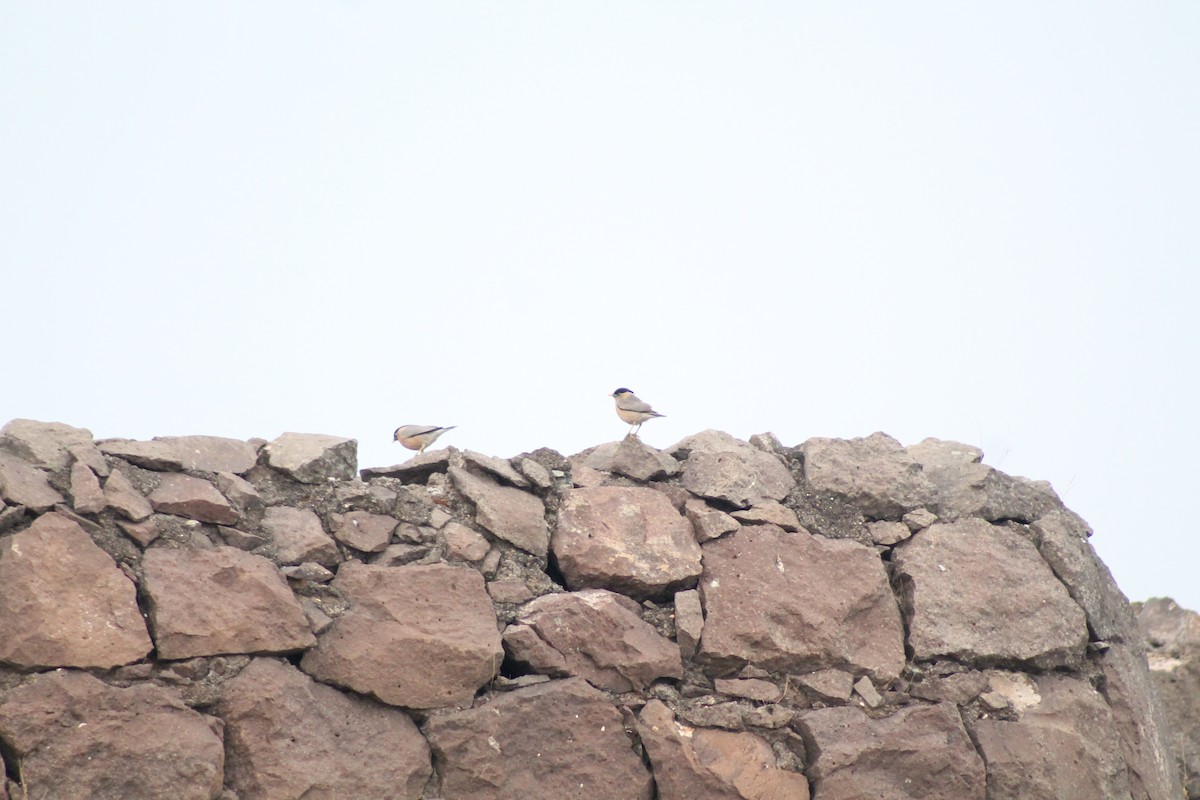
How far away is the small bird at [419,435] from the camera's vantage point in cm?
684

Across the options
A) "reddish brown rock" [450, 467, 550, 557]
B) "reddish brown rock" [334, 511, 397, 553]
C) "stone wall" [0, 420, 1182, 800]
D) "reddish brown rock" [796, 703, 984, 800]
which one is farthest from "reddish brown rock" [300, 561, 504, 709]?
"reddish brown rock" [796, 703, 984, 800]

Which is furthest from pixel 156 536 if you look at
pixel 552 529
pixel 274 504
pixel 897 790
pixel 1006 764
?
pixel 1006 764

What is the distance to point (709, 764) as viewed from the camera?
5.07m

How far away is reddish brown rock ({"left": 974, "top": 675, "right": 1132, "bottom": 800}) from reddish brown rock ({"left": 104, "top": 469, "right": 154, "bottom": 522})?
4.04m

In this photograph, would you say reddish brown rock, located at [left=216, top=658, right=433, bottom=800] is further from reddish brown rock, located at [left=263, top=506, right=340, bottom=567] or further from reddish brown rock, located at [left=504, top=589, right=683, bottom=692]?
reddish brown rock, located at [left=504, top=589, right=683, bottom=692]

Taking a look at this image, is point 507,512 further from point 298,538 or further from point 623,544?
point 298,538

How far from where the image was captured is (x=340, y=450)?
5.59 meters

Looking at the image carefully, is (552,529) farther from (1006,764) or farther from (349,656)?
(1006,764)

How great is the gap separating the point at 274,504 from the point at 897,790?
324cm

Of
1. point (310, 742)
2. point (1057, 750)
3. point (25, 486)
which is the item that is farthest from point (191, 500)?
point (1057, 750)

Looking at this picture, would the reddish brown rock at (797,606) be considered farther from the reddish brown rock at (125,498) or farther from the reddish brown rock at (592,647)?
the reddish brown rock at (125,498)

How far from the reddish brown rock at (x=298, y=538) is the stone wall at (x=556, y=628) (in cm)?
1

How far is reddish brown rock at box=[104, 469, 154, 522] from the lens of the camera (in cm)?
481

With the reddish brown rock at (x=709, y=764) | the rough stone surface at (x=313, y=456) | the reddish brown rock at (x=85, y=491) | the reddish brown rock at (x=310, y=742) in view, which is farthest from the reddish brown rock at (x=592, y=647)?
the reddish brown rock at (x=85, y=491)
